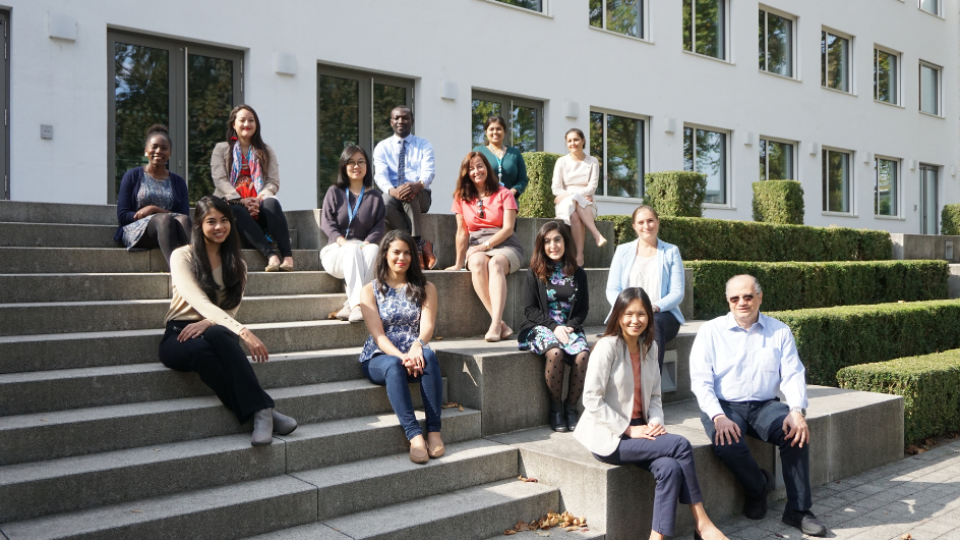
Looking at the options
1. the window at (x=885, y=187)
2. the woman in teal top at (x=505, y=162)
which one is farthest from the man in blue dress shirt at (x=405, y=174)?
the window at (x=885, y=187)

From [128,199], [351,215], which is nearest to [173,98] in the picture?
[128,199]

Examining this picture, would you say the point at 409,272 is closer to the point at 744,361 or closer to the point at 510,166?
the point at 744,361

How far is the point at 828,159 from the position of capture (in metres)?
22.0

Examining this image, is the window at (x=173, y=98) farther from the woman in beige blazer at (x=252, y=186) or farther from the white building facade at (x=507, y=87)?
the woman in beige blazer at (x=252, y=186)

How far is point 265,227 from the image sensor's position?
7.02 metres

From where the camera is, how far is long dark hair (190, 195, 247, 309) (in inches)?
199

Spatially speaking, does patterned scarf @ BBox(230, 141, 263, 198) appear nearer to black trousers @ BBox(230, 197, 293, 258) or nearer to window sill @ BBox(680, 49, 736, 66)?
black trousers @ BBox(230, 197, 293, 258)

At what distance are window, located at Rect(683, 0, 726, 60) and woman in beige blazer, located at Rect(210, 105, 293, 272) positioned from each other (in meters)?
12.7

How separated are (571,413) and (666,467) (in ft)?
4.50

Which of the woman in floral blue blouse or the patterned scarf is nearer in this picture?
the woman in floral blue blouse

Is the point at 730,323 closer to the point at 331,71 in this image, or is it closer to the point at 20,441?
the point at 20,441

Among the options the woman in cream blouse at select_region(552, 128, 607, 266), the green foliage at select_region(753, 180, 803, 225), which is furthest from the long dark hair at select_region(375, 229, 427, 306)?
the green foliage at select_region(753, 180, 803, 225)

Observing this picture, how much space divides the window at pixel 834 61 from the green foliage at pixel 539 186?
13251 millimetres

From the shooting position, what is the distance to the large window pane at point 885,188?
78.6 ft
